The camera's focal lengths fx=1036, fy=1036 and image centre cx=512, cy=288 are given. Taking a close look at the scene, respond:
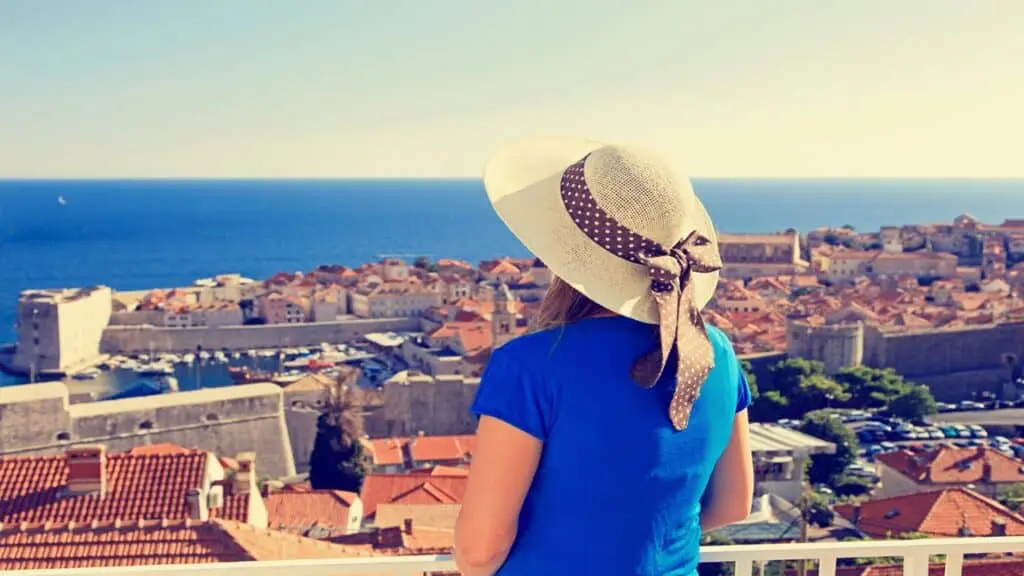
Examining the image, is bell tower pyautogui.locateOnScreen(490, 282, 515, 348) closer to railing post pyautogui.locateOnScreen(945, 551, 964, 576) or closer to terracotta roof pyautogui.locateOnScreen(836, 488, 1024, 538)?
terracotta roof pyautogui.locateOnScreen(836, 488, 1024, 538)

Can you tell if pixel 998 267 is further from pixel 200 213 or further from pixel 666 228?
pixel 200 213

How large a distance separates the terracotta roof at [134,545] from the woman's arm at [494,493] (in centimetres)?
336

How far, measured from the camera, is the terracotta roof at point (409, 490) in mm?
9617

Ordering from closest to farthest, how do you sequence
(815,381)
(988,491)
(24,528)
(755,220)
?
(24,528) < (988,491) < (815,381) < (755,220)

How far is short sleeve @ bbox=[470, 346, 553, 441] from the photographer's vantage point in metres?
0.89

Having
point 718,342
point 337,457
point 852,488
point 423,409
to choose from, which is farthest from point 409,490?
point 718,342

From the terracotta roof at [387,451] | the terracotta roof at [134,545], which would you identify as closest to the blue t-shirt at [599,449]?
the terracotta roof at [134,545]

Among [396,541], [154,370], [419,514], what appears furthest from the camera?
[154,370]

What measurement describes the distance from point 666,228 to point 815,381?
18826mm

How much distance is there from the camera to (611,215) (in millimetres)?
939

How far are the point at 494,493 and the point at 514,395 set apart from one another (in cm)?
10

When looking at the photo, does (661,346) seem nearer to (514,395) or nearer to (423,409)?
(514,395)

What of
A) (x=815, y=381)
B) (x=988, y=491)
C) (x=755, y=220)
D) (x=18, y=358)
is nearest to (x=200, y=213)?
(x=755, y=220)

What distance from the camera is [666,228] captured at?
0.96 meters
